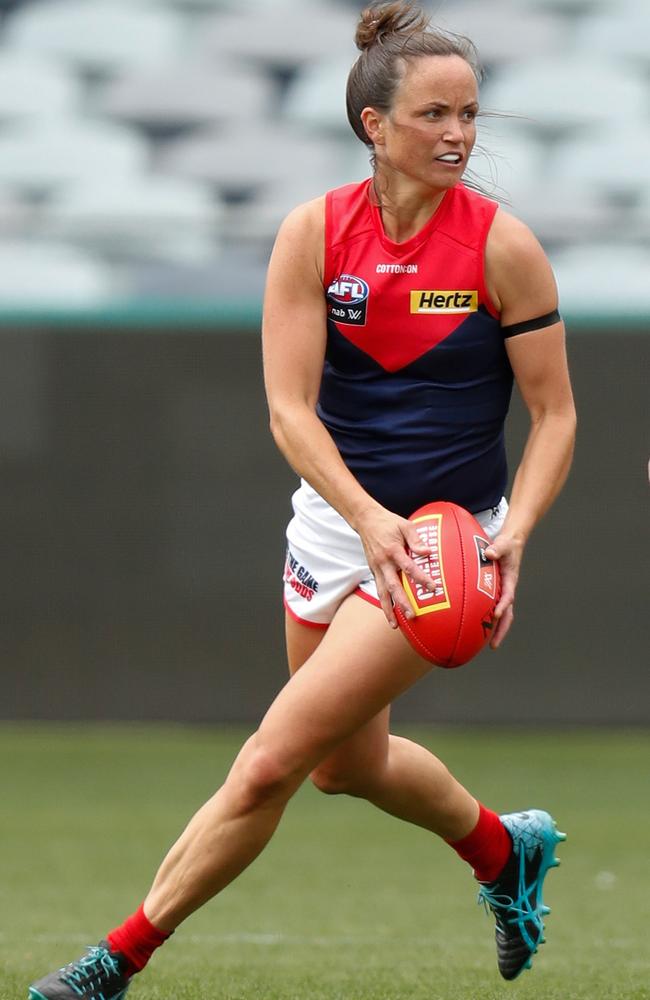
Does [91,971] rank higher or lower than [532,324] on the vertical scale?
lower

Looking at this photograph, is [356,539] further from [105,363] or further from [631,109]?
[631,109]

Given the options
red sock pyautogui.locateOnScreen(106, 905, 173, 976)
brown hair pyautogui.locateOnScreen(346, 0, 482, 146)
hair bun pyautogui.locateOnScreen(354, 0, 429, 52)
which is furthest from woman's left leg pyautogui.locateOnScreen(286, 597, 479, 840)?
hair bun pyautogui.locateOnScreen(354, 0, 429, 52)

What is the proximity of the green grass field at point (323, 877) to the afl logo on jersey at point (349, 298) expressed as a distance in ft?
5.23

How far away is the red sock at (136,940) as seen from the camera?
11.7 feet

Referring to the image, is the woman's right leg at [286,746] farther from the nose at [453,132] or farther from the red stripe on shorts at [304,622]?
the nose at [453,132]

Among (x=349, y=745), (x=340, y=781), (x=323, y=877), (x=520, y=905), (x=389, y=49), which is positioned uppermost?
(x=389, y=49)

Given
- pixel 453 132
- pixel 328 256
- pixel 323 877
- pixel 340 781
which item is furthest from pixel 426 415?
pixel 323 877

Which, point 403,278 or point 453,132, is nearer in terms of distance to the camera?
point 453,132

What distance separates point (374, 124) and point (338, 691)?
122 centimetres

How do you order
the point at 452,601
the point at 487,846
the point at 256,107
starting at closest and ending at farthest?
1. the point at 452,601
2. the point at 487,846
3. the point at 256,107

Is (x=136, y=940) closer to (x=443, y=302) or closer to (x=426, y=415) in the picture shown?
(x=426, y=415)

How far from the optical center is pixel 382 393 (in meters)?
3.68

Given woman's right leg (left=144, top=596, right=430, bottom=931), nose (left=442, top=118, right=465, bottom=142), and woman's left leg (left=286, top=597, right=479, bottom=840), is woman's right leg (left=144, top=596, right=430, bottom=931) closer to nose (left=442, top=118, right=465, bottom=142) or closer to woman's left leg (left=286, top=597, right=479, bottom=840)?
woman's left leg (left=286, top=597, right=479, bottom=840)

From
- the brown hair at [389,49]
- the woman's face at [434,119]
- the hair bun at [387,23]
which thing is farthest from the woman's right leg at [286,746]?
the hair bun at [387,23]
